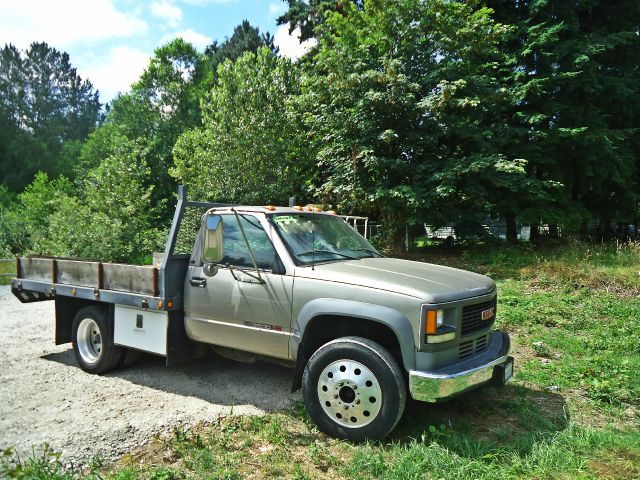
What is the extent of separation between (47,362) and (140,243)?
1364 centimetres

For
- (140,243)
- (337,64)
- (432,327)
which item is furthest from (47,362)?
(140,243)

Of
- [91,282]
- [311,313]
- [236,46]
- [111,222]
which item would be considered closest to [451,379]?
[311,313]

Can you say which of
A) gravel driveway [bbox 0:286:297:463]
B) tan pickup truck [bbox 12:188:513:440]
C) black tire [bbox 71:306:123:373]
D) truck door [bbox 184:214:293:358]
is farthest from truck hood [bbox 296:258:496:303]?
black tire [bbox 71:306:123:373]

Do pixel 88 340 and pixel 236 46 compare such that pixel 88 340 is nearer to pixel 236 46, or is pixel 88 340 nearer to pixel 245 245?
pixel 245 245

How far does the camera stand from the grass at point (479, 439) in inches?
133

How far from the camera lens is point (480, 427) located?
418cm

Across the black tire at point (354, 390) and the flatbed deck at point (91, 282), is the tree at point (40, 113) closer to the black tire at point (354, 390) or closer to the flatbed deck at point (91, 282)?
the flatbed deck at point (91, 282)

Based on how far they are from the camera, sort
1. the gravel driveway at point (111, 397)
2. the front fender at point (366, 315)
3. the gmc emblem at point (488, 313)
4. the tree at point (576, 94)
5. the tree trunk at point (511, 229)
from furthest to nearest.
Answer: the tree trunk at point (511, 229), the tree at point (576, 94), the gmc emblem at point (488, 313), the gravel driveway at point (111, 397), the front fender at point (366, 315)

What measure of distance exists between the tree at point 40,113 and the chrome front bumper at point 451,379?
2139 inches

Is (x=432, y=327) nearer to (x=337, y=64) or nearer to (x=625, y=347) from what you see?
(x=625, y=347)

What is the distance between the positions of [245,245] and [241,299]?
1.78ft

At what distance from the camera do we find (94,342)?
19.4 ft

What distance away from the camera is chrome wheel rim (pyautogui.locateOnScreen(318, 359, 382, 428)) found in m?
3.75

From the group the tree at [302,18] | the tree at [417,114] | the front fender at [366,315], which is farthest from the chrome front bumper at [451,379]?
the tree at [302,18]
